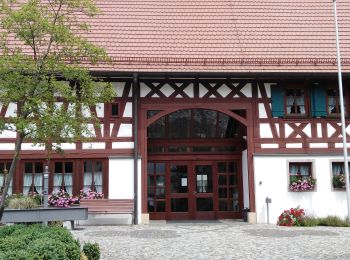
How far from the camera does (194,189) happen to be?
1795cm

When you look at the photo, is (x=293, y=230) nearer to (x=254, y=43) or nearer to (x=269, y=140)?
(x=269, y=140)

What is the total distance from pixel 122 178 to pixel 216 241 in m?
5.64

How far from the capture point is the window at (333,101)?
17312 millimetres

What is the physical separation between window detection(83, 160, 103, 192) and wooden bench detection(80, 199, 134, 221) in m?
0.79

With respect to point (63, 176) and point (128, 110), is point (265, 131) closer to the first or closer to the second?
point (128, 110)

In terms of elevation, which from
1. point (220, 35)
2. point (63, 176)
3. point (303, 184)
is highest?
point (220, 35)

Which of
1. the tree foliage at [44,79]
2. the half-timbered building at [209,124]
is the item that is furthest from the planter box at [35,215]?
the tree foliage at [44,79]

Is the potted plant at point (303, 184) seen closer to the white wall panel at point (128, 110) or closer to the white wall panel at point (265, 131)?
the white wall panel at point (265, 131)

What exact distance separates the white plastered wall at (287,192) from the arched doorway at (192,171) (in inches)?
57.0

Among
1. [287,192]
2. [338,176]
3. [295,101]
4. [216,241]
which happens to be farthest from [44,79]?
[338,176]

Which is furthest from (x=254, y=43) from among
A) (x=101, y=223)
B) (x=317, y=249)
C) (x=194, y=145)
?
(x=317, y=249)

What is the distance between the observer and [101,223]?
52.1 ft

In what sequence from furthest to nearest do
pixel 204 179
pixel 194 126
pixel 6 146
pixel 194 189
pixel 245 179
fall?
pixel 194 126, pixel 204 179, pixel 194 189, pixel 245 179, pixel 6 146

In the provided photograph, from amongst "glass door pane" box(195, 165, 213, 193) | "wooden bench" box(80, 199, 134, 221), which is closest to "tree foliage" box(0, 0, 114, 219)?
"wooden bench" box(80, 199, 134, 221)
